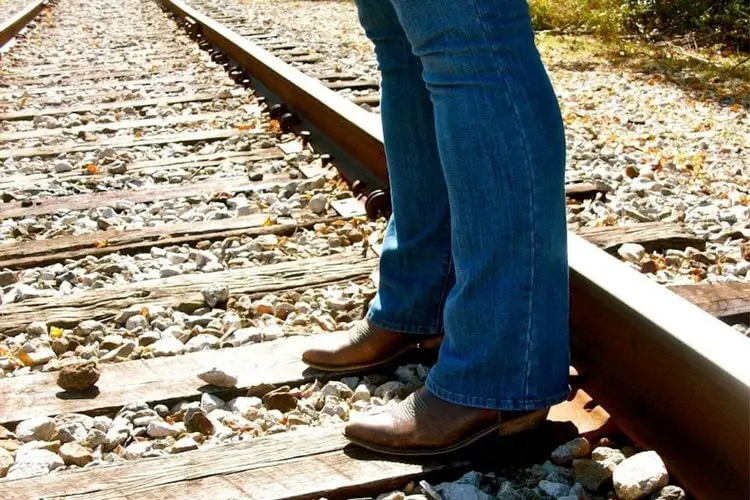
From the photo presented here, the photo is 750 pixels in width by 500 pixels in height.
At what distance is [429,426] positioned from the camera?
1616 mm

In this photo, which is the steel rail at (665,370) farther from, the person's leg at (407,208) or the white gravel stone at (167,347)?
the white gravel stone at (167,347)

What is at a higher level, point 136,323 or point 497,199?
point 497,199

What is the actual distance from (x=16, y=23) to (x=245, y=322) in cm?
858

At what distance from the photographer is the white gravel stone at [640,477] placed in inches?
58.1

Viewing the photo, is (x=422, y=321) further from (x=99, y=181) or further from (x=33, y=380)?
(x=99, y=181)

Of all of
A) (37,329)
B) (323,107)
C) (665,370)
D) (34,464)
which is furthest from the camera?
(323,107)

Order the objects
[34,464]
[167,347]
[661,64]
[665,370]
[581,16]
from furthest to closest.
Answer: [581,16], [661,64], [167,347], [34,464], [665,370]

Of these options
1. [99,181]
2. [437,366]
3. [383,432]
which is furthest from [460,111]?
[99,181]

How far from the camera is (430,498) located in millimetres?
1561

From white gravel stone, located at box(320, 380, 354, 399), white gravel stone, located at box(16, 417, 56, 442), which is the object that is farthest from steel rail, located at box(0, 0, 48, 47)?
white gravel stone, located at box(320, 380, 354, 399)

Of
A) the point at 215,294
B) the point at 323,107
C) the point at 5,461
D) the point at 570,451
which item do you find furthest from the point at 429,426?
the point at 323,107

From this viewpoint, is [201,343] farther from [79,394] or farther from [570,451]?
[570,451]

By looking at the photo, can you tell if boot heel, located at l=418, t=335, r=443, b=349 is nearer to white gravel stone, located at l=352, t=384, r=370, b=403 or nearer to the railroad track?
the railroad track

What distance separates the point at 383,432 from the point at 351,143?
7.16ft
